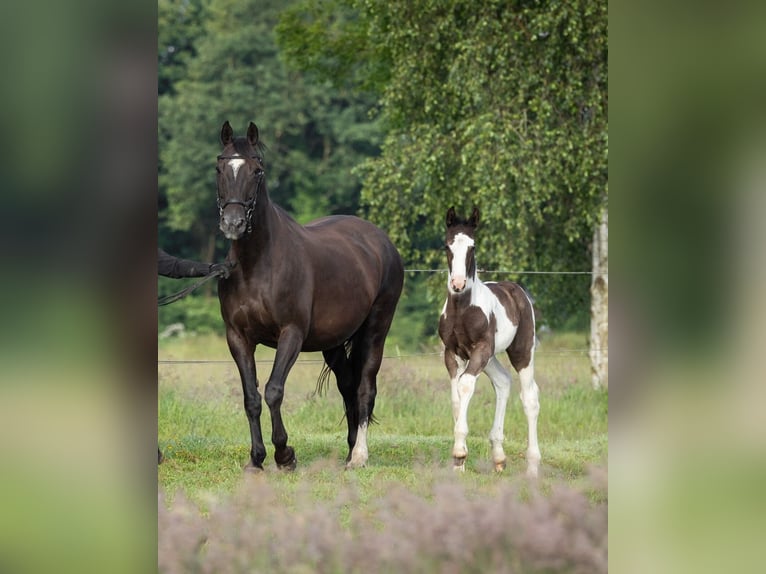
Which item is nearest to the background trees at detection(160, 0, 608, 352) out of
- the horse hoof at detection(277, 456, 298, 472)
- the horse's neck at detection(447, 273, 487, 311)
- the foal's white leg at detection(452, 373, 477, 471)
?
the horse's neck at detection(447, 273, 487, 311)

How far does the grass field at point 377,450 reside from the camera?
4.54m

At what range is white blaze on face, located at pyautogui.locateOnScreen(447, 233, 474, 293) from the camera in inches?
301

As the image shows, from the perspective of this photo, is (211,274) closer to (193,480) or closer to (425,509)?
(193,480)

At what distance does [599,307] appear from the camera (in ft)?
50.1

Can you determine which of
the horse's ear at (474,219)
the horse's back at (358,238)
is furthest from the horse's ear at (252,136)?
the horse's ear at (474,219)

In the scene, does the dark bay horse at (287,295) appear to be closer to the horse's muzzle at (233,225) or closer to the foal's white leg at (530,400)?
the horse's muzzle at (233,225)

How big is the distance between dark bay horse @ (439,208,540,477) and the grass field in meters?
0.28

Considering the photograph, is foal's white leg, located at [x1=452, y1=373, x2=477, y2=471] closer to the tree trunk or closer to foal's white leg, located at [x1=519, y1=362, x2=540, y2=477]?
foal's white leg, located at [x1=519, y1=362, x2=540, y2=477]

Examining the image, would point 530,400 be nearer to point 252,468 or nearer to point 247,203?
point 252,468

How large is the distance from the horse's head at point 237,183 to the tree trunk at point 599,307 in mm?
8165

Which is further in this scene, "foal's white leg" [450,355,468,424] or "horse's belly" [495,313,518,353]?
"horse's belly" [495,313,518,353]

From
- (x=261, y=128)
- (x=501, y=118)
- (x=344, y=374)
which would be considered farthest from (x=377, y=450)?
(x=261, y=128)
